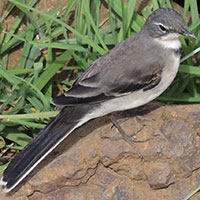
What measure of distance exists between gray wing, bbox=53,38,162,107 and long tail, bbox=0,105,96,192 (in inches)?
7.6

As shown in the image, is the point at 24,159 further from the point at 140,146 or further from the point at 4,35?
the point at 4,35

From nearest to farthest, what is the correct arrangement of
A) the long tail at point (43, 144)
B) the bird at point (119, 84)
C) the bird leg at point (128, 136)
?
the long tail at point (43, 144) → the bird at point (119, 84) → the bird leg at point (128, 136)

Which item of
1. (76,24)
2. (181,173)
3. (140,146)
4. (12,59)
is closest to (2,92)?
(12,59)

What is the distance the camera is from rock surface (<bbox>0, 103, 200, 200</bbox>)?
5.17 meters

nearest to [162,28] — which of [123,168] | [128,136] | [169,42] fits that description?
[169,42]

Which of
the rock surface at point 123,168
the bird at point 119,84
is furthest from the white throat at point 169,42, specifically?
the rock surface at point 123,168

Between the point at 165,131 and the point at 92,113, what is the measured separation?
767 millimetres

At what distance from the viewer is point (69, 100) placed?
5.20 meters

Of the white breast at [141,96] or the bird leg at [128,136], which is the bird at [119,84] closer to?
the white breast at [141,96]

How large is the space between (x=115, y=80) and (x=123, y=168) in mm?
858

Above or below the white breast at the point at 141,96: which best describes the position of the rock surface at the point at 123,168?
below

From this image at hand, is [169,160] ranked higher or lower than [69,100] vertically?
lower

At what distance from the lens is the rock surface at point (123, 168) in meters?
5.17

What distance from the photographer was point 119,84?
5.29 m
